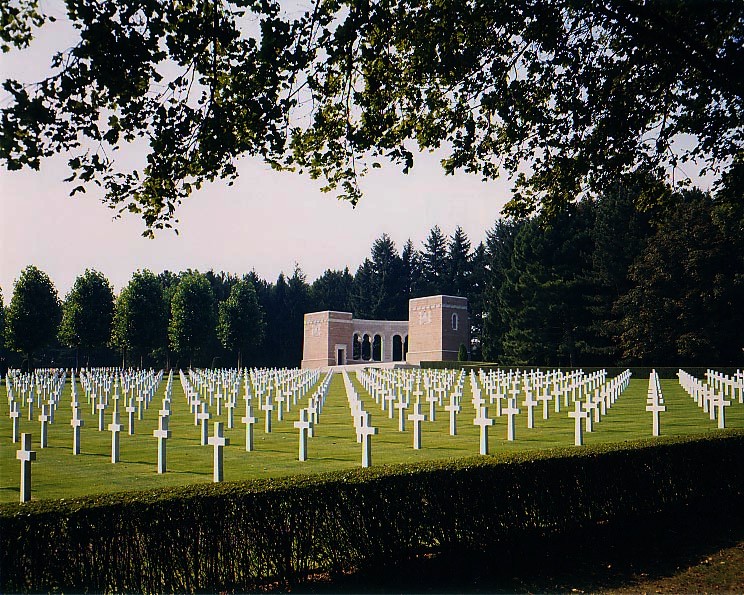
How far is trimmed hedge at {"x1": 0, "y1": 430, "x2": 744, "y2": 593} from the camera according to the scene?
4789mm

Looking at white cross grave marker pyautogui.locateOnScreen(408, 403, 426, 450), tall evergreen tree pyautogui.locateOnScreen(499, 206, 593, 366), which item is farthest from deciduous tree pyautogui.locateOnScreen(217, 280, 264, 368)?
white cross grave marker pyautogui.locateOnScreen(408, 403, 426, 450)

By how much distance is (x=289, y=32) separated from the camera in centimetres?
710

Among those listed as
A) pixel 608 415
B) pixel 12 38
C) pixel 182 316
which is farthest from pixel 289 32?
pixel 182 316

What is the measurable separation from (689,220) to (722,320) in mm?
5667

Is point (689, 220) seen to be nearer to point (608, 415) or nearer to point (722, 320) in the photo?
point (722, 320)

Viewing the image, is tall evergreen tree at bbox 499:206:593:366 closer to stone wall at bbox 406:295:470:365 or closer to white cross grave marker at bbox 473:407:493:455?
stone wall at bbox 406:295:470:365

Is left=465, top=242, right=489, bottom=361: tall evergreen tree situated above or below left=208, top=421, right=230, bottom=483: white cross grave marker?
above

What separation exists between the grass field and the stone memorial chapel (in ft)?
155

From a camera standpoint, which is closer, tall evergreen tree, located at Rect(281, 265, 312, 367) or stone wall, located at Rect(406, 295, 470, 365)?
stone wall, located at Rect(406, 295, 470, 365)

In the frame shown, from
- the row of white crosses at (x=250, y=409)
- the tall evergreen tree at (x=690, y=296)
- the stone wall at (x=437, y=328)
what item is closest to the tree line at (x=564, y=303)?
the tall evergreen tree at (x=690, y=296)

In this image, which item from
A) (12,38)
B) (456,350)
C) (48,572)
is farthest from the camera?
(456,350)

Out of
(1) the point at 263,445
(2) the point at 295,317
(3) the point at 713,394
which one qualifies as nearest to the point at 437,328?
(2) the point at 295,317

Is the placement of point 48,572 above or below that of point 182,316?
below

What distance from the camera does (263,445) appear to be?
1298 centimetres
